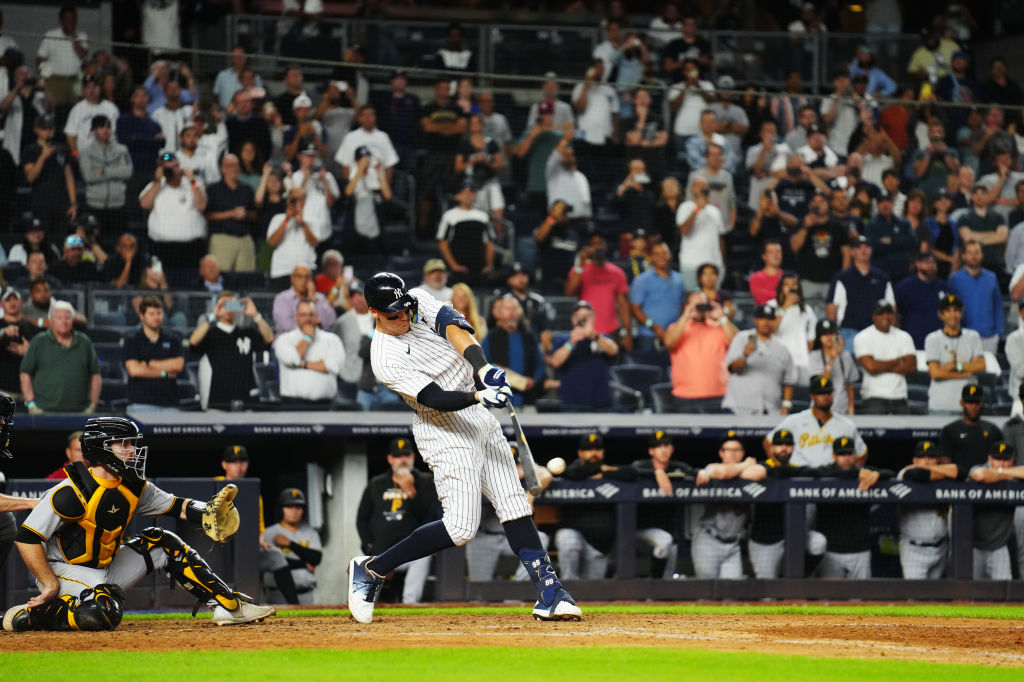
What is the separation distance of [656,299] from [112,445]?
253 inches

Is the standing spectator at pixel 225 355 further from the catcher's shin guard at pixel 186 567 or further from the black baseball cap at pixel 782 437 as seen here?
the catcher's shin guard at pixel 186 567

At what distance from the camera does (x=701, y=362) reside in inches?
471

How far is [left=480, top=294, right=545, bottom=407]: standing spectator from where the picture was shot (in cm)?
1164

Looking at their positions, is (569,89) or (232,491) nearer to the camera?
(232,491)

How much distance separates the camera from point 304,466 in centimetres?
1148

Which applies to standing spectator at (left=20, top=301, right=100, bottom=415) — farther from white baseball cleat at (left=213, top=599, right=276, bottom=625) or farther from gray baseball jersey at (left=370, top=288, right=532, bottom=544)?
gray baseball jersey at (left=370, top=288, right=532, bottom=544)

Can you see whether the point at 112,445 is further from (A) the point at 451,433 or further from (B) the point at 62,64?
(B) the point at 62,64

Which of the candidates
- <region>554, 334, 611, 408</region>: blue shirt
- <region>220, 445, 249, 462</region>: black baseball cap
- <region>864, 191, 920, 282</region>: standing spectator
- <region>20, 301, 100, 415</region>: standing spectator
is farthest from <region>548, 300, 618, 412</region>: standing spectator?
<region>20, 301, 100, 415</region>: standing spectator

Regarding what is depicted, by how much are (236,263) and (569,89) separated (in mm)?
4037

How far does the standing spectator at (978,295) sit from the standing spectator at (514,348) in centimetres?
379

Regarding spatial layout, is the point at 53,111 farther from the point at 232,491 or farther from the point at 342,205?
the point at 232,491

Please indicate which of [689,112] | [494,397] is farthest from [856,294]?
[494,397]

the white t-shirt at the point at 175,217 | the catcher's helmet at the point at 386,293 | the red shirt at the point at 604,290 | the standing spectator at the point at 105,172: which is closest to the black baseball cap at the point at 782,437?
the red shirt at the point at 604,290

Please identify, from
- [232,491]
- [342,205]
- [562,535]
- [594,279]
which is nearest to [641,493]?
[562,535]
